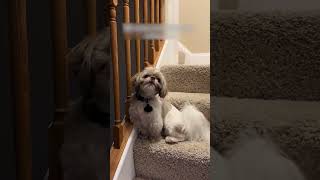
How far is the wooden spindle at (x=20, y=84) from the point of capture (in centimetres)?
72

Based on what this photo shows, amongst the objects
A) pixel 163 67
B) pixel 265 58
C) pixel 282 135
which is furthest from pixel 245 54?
pixel 163 67

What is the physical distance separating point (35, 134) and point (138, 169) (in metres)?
0.86

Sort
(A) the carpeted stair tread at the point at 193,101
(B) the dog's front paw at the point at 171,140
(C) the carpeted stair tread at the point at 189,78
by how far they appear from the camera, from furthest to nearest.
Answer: (C) the carpeted stair tread at the point at 189,78
(A) the carpeted stair tread at the point at 193,101
(B) the dog's front paw at the point at 171,140

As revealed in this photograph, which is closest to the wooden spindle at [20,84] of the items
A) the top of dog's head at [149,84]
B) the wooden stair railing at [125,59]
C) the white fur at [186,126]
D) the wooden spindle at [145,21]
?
the wooden stair railing at [125,59]

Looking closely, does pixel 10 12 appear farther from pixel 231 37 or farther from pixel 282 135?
pixel 282 135

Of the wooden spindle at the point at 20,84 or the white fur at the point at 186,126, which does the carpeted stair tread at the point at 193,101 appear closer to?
the white fur at the point at 186,126

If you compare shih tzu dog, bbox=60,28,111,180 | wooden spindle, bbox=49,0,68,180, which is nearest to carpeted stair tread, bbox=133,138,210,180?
shih tzu dog, bbox=60,28,111,180

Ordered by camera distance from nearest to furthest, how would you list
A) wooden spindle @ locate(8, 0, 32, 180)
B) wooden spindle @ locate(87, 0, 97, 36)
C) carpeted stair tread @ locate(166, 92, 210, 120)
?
wooden spindle @ locate(8, 0, 32, 180) < wooden spindle @ locate(87, 0, 97, 36) < carpeted stair tread @ locate(166, 92, 210, 120)

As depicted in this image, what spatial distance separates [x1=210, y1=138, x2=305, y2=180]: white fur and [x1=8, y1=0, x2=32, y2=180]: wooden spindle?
0.49 m

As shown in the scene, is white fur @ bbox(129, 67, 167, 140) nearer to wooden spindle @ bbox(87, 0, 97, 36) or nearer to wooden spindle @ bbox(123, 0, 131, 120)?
wooden spindle @ bbox(123, 0, 131, 120)

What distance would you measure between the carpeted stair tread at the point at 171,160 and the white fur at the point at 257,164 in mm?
834

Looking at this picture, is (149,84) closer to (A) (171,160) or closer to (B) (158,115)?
(B) (158,115)

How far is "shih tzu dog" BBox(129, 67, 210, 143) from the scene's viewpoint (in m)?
1.56

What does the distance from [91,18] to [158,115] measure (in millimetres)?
745
